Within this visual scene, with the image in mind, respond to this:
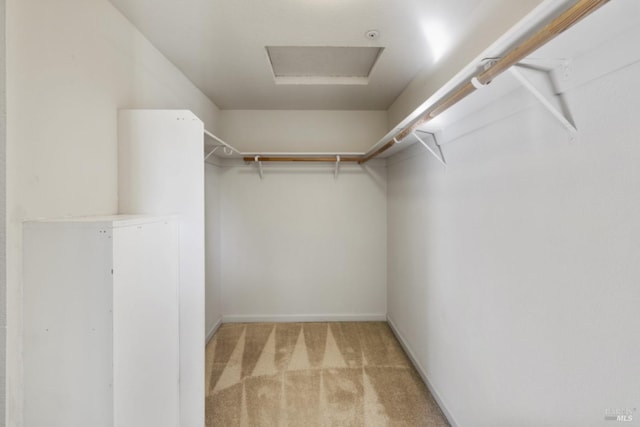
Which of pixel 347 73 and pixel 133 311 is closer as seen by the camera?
pixel 133 311

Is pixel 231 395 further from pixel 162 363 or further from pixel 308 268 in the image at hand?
pixel 308 268

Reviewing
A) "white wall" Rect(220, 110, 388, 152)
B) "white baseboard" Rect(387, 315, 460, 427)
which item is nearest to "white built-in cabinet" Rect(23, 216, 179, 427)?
"white baseboard" Rect(387, 315, 460, 427)

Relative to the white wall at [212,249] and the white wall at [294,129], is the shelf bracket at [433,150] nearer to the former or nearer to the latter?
the white wall at [294,129]

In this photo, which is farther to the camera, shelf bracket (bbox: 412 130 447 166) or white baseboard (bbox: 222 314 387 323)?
white baseboard (bbox: 222 314 387 323)

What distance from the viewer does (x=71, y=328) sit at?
1.05 meters

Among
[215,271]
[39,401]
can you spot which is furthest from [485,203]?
[215,271]

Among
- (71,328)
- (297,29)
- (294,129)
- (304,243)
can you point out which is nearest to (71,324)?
(71,328)

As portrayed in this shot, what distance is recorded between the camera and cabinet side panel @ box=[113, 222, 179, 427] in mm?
1090

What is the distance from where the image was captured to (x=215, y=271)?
320 centimetres

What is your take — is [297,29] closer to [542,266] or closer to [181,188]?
[181,188]

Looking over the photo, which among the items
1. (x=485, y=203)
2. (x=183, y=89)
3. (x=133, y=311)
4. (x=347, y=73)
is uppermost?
(x=347, y=73)

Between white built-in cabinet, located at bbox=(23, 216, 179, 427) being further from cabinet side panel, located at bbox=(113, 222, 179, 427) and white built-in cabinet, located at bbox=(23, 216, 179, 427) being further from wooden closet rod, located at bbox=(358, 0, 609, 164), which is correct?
wooden closet rod, located at bbox=(358, 0, 609, 164)

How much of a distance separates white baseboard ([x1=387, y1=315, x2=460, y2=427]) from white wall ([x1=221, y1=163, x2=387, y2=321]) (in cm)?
41

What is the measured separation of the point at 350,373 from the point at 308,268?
1302 millimetres
